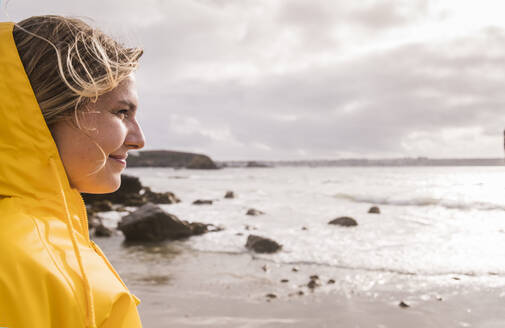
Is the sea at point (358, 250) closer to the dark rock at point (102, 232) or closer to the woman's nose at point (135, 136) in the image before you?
the dark rock at point (102, 232)

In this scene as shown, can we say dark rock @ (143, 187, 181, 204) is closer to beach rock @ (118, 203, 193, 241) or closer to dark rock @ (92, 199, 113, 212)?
dark rock @ (92, 199, 113, 212)

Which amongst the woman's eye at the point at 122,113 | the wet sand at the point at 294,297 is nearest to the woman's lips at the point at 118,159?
the woman's eye at the point at 122,113

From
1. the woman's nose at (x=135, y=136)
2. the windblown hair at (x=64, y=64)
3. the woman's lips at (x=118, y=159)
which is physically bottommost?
the woman's lips at (x=118, y=159)

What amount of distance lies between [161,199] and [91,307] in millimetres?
17306

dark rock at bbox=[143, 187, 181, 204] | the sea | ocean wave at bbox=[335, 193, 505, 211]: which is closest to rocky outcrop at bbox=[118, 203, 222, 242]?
the sea

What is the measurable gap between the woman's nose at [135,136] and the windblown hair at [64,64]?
0.20 meters

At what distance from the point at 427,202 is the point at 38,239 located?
18916mm

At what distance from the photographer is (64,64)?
134 centimetres

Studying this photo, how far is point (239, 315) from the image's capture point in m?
4.68

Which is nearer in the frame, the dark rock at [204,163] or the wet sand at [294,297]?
the wet sand at [294,297]

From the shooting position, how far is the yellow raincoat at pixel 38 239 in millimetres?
1024

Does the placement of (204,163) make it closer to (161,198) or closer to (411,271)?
(161,198)

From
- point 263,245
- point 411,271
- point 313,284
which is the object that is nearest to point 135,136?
point 313,284

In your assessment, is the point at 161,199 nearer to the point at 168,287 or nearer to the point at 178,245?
the point at 178,245
